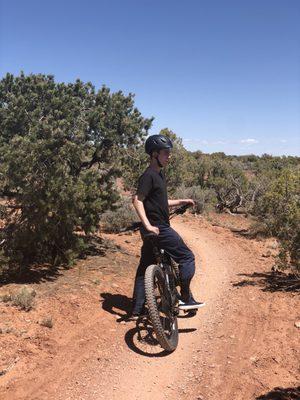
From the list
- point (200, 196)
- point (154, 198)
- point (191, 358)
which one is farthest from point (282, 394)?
point (200, 196)

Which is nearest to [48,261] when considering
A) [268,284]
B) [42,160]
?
[42,160]

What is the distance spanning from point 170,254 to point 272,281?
3.95 metres

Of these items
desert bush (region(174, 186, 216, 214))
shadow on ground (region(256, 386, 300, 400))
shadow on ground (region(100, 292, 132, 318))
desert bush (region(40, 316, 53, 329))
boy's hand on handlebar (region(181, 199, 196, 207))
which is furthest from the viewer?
desert bush (region(174, 186, 216, 214))

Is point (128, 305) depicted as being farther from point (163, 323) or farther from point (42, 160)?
point (42, 160)

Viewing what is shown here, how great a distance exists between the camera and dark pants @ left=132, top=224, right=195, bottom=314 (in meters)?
5.10

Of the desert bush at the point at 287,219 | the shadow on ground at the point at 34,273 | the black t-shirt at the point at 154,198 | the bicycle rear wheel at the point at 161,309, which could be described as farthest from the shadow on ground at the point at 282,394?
the shadow on ground at the point at 34,273

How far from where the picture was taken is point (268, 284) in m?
8.02

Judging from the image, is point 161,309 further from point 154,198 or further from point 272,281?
point 272,281

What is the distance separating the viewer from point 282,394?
399 cm

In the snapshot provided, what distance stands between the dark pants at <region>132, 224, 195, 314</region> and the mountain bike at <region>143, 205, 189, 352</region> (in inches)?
4.1

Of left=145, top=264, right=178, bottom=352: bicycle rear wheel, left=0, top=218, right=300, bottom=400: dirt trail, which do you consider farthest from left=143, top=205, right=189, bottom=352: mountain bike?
left=0, top=218, right=300, bottom=400: dirt trail

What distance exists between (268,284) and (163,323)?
3841mm

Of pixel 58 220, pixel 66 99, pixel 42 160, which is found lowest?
pixel 58 220

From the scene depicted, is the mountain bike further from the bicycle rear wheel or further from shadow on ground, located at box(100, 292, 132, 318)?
shadow on ground, located at box(100, 292, 132, 318)
